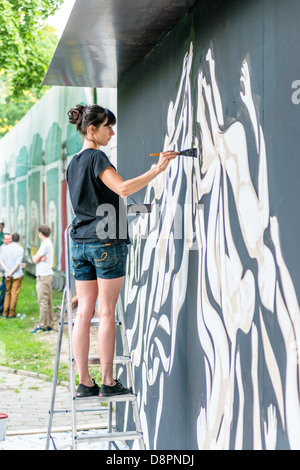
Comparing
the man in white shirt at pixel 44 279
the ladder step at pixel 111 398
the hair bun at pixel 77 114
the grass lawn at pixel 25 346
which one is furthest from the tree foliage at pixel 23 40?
the ladder step at pixel 111 398

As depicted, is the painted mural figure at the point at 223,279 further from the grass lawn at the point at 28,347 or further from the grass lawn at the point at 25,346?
the grass lawn at the point at 25,346

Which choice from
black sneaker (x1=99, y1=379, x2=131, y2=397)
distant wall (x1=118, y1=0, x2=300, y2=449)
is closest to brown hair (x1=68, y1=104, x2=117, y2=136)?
distant wall (x1=118, y1=0, x2=300, y2=449)

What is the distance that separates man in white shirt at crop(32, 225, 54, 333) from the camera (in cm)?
1071

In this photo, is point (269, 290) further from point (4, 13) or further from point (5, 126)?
point (5, 126)

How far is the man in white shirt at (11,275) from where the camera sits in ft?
39.9

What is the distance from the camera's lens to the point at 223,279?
287cm

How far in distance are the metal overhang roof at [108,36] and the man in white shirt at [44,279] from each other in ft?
19.1

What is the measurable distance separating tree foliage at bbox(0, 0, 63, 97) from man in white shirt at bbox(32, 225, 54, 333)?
12.7ft

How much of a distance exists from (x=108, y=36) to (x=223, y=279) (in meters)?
1.97

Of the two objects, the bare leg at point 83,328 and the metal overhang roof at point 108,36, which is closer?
the metal overhang roof at point 108,36

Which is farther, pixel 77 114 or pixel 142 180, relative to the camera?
pixel 77 114

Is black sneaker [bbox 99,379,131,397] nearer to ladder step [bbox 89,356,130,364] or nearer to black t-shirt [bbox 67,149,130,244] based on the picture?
ladder step [bbox 89,356,130,364]

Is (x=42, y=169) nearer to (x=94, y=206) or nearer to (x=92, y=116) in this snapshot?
(x=92, y=116)

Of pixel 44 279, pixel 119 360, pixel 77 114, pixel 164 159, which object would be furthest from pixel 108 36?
pixel 44 279
